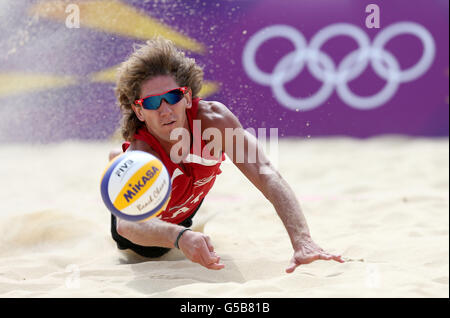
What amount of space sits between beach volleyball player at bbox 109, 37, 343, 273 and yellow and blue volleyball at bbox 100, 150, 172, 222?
0.13 m

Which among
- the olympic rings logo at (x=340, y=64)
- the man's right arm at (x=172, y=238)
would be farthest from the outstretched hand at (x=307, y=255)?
the olympic rings logo at (x=340, y=64)

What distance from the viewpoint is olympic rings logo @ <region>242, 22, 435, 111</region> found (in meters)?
7.98

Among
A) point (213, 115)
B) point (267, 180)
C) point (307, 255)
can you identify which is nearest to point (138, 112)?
point (213, 115)

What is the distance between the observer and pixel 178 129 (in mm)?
3055

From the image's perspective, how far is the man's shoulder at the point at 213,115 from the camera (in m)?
3.09

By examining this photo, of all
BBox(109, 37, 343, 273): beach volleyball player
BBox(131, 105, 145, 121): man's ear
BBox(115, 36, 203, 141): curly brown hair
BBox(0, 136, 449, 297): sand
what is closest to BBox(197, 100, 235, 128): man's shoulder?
BBox(109, 37, 343, 273): beach volleyball player

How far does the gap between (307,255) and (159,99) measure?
3.67ft

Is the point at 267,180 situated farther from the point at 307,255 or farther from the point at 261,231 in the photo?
the point at 261,231

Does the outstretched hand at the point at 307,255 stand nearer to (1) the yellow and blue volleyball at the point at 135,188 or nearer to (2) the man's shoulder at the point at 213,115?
(1) the yellow and blue volleyball at the point at 135,188

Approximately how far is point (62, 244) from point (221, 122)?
166 centimetres

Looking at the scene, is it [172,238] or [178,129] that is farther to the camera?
[178,129]

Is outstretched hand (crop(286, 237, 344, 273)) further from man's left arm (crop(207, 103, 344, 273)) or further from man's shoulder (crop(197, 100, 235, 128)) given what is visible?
man's shoulder (crop(197, 100, 235, 128))

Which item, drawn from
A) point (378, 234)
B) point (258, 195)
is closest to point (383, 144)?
point (258, 195)
